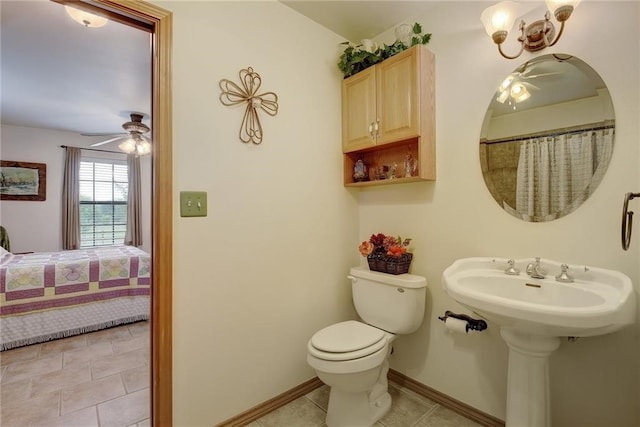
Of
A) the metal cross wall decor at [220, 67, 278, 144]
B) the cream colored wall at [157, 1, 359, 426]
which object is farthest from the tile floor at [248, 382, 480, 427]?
the metal cross wall decor at [220, 67, 278, 144]

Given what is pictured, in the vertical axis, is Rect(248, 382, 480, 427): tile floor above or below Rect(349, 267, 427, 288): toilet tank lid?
below

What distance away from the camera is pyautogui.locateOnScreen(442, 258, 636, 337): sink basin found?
0.88 meters

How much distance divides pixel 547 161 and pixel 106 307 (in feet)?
12.1

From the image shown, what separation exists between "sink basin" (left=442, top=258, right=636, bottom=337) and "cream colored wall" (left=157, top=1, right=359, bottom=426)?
906 mm

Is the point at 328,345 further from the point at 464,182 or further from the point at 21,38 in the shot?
the point at 21,38

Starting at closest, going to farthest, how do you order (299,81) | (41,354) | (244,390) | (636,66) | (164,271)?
(636,66) → (164,271) → (244,390) → (299,81) → (41,354)

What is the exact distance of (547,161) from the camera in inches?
53.7

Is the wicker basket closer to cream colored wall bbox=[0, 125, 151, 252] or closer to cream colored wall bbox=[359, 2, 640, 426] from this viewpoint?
cream colored wall bbox=[359, 2, 640, 426]

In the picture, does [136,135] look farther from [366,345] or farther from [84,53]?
[366,345]

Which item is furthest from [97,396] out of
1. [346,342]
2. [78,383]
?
[346,342]

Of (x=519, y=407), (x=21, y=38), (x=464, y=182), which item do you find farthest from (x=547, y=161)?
(x=21, y=38)

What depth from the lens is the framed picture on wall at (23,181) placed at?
3998 millimetres

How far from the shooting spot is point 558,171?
52.2 inches

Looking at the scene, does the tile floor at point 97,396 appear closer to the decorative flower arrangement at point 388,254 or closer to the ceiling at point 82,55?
the decorative flower arrangement at point 388,254
